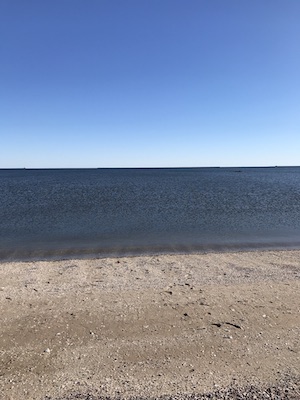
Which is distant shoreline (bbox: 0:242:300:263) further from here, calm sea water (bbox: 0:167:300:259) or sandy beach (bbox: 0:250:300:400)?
sandy beach (bbox: 0:250:300:400)

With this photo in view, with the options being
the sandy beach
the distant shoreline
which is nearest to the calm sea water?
the distant shoreline

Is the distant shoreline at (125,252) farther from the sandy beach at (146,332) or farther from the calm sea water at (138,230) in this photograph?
the sandy beach at (146,332)

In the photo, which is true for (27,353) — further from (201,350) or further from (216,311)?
(216,311)

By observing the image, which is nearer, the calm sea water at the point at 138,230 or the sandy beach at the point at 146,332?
the sandy beach at the point at 146,332

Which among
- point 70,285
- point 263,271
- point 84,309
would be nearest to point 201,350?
point 84,309

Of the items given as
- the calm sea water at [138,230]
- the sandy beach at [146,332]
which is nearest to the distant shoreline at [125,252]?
the calm sea water at [138,230]

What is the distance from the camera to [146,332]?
285 inches

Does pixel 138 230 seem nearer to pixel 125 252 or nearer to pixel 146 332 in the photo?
pixel 125 252

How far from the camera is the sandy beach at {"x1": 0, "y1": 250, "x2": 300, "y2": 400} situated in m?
5.54

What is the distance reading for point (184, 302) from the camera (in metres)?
8.90

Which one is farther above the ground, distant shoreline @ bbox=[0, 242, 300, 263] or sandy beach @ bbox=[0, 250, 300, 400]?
sandy beach @ bbox=[0, 250, 300, 400]

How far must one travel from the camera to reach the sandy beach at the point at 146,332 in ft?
18.2

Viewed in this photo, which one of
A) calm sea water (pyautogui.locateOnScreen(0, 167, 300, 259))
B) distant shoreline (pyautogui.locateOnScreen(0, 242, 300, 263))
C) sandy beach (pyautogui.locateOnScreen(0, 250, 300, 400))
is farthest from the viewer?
calm sea water (pyautogui.locateOnScreen(0, 167, 300, 259))

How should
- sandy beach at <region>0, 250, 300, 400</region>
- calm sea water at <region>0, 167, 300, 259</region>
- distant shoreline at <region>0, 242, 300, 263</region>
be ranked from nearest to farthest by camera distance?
sandy beach at <region>0, 250, 300, 400</region>, distant shoreline at <region>0, 242, 300, 263</region>, calm sea water at <region>0, 167, 300, 259</region>
